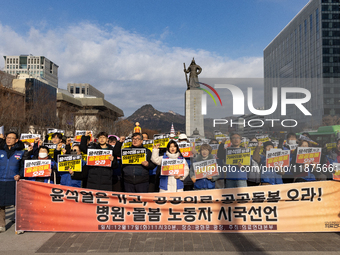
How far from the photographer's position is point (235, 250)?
189 inches

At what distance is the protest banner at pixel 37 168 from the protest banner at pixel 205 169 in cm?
309

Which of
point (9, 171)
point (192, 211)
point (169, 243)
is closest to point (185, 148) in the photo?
point (192, 211)

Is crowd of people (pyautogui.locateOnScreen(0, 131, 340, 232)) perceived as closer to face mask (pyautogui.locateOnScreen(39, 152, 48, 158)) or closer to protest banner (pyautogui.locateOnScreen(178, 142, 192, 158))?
face mask (pyautogui.locateOnScreen(39, 152, 48, 158))

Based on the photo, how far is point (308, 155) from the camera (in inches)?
268

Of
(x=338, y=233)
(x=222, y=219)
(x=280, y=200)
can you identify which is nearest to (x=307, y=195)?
(x=280, y=200)

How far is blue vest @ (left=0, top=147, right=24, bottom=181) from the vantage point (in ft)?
19.7

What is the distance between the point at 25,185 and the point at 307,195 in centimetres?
559

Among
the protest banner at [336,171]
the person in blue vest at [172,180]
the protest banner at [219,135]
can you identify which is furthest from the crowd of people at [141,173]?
the protest banner at [219,135]

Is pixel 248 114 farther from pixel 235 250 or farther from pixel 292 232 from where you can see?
pixel 235 250

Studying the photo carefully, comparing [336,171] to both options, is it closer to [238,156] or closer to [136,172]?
[238,156]

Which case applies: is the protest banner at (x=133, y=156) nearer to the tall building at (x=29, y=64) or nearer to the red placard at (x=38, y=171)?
the red placard at (x=38, y=171)

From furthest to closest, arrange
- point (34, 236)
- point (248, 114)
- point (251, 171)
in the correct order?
1. point (248, 114)
2. point (251, 171)
3. point (34, 236)

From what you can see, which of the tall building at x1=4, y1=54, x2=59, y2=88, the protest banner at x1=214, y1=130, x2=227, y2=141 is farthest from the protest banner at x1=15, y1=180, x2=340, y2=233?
the tall building at x1=4, y1=54, x2=59, y2=88

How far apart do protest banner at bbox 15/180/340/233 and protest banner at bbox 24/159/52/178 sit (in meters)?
0.54
